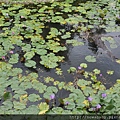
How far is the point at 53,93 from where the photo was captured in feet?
12.6

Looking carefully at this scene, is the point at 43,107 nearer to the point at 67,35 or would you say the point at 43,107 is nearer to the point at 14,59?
the point at 14,59

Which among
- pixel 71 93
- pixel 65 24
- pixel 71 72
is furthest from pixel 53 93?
pixel 65 24

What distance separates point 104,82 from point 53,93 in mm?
1011

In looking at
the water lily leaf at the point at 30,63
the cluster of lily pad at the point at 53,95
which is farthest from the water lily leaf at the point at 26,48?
the cluster of lily pad at the point at 53,95

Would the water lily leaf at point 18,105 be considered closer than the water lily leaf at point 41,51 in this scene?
Yes

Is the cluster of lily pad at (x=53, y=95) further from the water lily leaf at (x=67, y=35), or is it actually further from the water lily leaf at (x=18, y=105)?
the water lily leaf at (x=67, y=35)

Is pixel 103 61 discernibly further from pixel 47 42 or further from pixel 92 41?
pixel 47 42

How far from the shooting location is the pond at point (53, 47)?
403cm

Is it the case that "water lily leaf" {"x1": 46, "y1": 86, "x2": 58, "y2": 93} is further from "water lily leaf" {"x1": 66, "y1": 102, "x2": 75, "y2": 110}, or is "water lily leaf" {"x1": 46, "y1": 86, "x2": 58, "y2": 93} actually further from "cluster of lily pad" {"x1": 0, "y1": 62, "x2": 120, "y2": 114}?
"water lily leaf" {"x1": 66, "y1": 102, "x2": 75, "y2": 110}

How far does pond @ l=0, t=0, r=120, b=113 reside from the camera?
4.03m

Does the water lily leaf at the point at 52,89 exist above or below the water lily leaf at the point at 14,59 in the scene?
below

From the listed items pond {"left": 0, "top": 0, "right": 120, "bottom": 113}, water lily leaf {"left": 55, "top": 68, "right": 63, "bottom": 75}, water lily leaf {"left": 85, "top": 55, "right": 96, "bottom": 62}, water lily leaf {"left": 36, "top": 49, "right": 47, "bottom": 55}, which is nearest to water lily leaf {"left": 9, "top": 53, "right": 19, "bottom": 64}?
pond {"left": 0, "top": 0, "right": 120, "bottom": 113}

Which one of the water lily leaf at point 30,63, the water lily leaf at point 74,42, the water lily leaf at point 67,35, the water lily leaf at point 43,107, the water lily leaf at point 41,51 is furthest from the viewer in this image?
the water lily leaf at point 67,35

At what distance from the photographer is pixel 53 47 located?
518 centimetres
